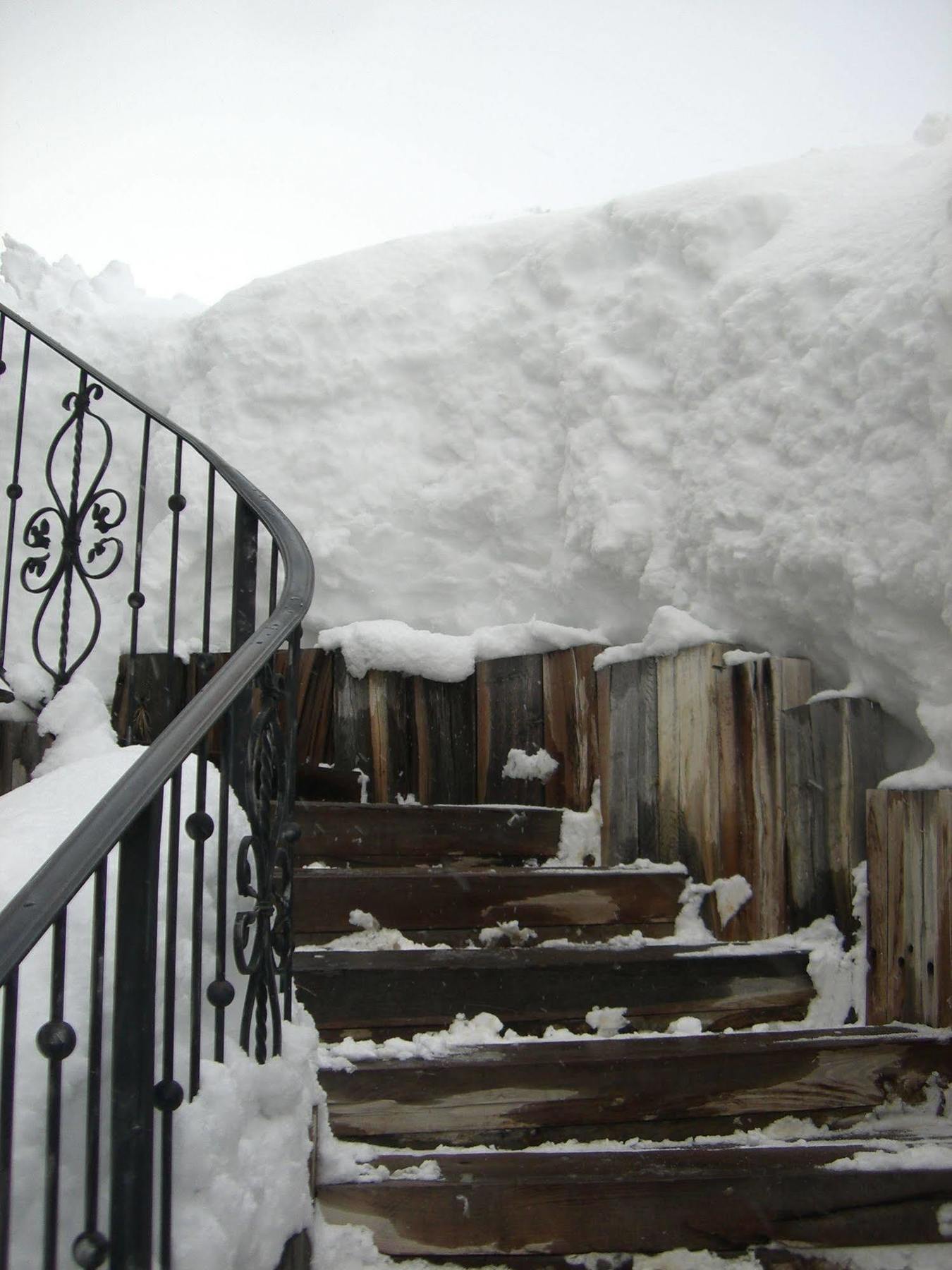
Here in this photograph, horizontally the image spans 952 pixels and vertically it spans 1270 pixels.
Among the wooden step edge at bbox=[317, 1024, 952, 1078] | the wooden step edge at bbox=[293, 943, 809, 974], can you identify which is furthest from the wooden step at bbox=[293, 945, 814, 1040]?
the wooden step edge at bbox=[317, 1024, 952, 1078]

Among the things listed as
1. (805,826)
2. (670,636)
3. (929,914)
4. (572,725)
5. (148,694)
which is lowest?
(929,914)

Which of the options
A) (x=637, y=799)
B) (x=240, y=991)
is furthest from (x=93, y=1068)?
(x=637, y=799)

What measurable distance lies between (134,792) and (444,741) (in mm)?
2101

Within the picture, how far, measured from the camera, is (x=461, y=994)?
2133 millimetres

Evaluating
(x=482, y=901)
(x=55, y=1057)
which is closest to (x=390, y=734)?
(x=482, y=901)

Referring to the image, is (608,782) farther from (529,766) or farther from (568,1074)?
(568,1074)

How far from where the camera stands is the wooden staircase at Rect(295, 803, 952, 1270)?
1.62 meters

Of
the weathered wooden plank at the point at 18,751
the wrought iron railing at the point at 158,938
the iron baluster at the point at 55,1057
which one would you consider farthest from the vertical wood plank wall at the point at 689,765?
the iron baluster at the point at 55,1057

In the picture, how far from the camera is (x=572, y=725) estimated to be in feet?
10.1

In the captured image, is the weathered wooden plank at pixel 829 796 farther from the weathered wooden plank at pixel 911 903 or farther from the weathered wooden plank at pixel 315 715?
the weathered wooden plank at pixel 315 715

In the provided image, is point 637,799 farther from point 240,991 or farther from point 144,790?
point 144,790

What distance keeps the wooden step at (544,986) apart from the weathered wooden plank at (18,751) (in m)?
1.01

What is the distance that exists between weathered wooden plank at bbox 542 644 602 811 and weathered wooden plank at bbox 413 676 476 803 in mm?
249

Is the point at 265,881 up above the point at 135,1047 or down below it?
above
